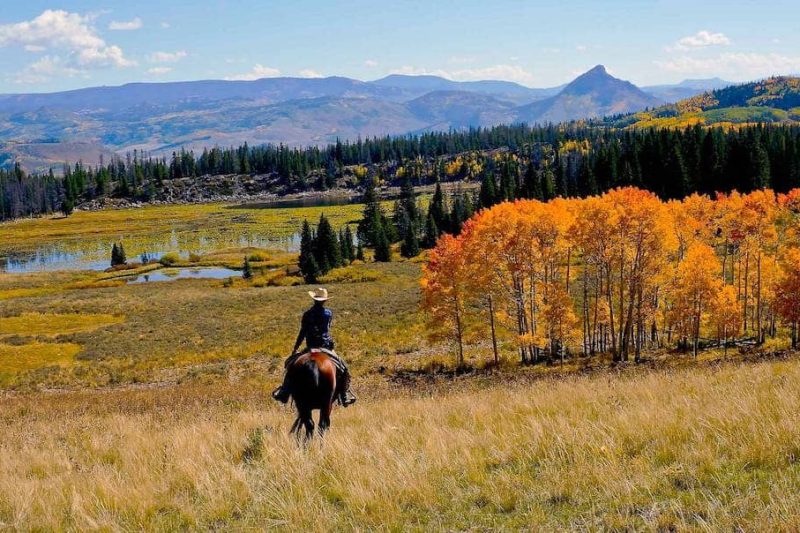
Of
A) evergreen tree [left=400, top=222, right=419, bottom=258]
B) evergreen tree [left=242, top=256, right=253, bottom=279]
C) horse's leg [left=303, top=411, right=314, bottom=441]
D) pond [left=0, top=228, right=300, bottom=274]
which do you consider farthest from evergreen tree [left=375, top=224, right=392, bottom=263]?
horse's leg [left=303, top=411, right=314, bottom=441]

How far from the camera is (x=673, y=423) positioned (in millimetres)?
8672

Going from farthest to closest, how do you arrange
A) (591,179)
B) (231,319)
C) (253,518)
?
(591,179) → (231,319) → (253,518)

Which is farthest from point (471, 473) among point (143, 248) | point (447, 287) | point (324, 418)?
point (143, 248)

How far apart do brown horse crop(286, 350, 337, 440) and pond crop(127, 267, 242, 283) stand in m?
88.6

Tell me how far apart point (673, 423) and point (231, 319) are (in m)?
55.8

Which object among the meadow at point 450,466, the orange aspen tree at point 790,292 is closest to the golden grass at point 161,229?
the orange aspen tree at point 790,292

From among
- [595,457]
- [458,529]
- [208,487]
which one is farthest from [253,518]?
[595,457]

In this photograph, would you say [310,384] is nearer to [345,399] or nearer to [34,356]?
[345,399]

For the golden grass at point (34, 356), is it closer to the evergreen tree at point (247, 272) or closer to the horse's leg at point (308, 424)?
the horse's leg at point (308, 424)

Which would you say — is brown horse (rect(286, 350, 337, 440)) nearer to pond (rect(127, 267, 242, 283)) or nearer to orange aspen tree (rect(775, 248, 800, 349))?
orange aspen tree (rect(775, 248, 800, 349))

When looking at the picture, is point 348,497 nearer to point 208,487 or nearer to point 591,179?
point 208,487

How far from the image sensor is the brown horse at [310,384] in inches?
418

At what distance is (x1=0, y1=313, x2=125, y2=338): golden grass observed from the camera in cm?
5476

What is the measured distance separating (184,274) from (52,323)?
43.2m
